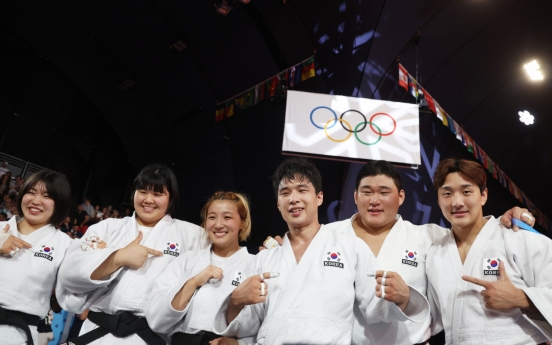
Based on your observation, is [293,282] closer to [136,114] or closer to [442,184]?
[442,184]

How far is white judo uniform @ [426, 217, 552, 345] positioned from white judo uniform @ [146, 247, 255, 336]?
3.61 ft

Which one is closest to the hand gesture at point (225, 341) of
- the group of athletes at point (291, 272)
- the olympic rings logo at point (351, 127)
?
the group of athletes at point (291, 272)

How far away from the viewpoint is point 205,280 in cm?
214

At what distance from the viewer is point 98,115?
1166cm

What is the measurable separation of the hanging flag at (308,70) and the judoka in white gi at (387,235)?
223 inches

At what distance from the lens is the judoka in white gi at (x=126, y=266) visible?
7.44 feet

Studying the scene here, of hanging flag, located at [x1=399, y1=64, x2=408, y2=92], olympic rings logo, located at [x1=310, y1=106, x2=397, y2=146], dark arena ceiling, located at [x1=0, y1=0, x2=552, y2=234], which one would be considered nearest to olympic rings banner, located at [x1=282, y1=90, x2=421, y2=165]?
olympic rings logo, located at [x1=310, y1=106, x2=397, y2=146]

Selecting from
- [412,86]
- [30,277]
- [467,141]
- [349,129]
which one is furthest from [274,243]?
[467,141]

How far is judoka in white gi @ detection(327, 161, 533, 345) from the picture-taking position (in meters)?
2.05

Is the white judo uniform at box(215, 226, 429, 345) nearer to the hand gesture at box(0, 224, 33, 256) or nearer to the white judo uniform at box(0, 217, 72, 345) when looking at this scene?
the white judo uniform at box(0, 217, 72, 345)

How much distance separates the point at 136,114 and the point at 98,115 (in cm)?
193

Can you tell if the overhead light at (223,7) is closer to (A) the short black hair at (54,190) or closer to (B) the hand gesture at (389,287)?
(A) the short black hair at (54,190)

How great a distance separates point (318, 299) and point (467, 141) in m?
8.99

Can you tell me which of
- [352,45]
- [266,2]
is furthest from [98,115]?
[352,45]
